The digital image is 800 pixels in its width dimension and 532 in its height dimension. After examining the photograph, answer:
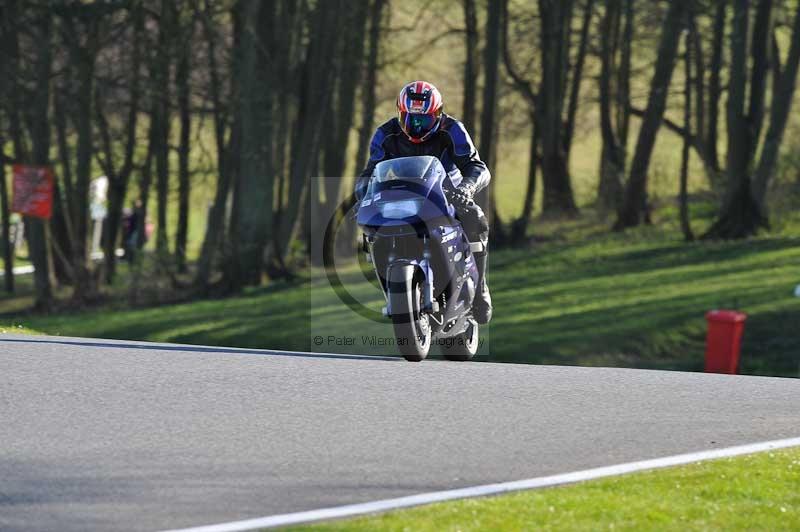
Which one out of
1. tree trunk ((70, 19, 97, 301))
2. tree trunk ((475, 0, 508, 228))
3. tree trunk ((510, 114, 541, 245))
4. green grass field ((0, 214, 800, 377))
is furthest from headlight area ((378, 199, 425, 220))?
tree trunk ((510, 114, 541, 245))

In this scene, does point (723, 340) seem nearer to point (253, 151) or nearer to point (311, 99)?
point (253, 151)

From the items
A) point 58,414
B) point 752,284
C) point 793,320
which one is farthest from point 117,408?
point 752,284

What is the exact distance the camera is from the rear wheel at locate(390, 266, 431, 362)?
10.9 meters

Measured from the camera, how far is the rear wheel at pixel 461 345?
42.0ft

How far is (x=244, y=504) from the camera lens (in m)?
6.94

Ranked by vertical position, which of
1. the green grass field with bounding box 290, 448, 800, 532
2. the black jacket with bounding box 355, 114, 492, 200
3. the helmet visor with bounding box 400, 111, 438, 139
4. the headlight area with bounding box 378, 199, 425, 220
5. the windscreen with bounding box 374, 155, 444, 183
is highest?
the helmet visor with bounding box 400, 111, 438, 139

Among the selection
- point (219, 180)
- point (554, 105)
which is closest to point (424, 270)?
point (219, 180)

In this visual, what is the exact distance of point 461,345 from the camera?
12820 millimetres

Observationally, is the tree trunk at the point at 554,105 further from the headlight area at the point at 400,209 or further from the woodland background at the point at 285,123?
the headlight area at the point at 400,209

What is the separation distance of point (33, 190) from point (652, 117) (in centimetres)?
1346

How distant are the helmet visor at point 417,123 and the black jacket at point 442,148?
124 millimetres

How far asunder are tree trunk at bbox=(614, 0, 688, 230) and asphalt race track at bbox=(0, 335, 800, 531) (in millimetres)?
20275

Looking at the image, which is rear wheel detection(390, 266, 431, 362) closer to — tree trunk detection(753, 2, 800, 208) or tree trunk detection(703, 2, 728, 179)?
tree trunk detection(753, 2, 800, 208)

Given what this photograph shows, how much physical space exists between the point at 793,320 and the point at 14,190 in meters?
15.9
